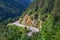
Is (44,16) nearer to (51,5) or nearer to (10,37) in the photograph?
(51,5)

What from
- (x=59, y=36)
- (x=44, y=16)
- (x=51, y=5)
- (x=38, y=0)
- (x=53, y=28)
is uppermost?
(x=38, y=0)

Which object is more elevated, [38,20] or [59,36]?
[38,20]

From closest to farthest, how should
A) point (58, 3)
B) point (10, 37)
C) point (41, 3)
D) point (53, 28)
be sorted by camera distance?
point (53, 28) < point (10, 37) < point (58, 3) < point (41, 3)

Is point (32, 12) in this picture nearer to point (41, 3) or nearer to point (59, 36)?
point (41, 3)

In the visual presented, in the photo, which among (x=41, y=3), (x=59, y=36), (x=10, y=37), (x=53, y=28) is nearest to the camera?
(x=59, y=36)

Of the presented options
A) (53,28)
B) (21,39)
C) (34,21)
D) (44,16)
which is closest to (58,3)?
(44,16)

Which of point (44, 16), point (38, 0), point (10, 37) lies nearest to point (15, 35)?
point (10, 37)

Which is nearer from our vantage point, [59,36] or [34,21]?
[59,36]
